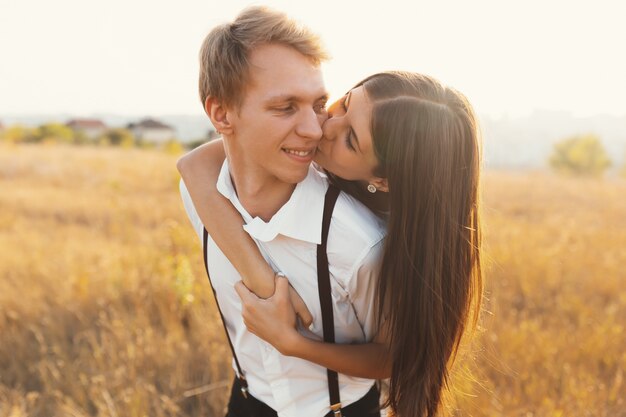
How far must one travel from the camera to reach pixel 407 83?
1649 mm

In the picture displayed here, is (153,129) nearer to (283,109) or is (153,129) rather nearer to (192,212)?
(192,212)

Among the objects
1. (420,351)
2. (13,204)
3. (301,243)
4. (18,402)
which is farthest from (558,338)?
(13,204)

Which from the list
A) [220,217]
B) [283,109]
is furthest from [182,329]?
[283,109]

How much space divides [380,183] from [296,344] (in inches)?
22.3

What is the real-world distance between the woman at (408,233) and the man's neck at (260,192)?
0.11m

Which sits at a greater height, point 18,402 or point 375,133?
point 375,133

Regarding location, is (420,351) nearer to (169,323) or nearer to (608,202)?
(169,323)

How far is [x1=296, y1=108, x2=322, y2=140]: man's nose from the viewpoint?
168 centimetres

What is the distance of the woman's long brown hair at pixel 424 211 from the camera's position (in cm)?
159

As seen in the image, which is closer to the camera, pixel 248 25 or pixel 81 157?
pixel 248 25

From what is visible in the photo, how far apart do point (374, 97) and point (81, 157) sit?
57.4 ft

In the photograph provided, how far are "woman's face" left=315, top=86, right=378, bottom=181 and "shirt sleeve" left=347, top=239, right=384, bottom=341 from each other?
247 mm

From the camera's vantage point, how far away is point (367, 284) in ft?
5.42

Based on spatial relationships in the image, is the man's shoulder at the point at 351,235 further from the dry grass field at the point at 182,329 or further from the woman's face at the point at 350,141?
the dry grass field at the point at 182,329
